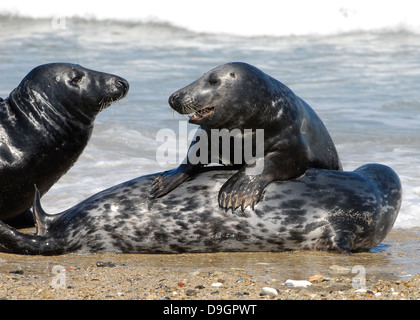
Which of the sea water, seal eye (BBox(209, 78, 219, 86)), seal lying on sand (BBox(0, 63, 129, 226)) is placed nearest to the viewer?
seal eye (BBox(209, 78, 219, 86))

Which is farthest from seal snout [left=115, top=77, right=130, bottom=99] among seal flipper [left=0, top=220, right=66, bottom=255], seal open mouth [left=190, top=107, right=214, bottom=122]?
seal flipper [left=0, top=220, right=66, bottom=255]

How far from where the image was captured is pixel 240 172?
5.74m

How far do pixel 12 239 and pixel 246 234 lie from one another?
5.42 feet

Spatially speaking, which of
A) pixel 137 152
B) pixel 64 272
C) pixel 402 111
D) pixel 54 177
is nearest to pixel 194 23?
pixel 402 111

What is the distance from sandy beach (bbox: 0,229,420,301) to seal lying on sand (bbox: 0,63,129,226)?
1.06m

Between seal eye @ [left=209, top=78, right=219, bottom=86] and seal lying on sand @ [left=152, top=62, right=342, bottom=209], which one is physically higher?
seal eye @ [left=209, top=78, right=219, bottom=86]

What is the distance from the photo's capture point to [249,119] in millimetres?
5715

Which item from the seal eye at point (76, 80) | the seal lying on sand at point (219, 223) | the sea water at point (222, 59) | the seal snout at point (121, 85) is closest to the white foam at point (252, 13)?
the sea water at point (222, 59)

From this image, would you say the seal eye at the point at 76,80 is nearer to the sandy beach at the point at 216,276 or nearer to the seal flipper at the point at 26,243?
the seal flipper at the point at 26,243

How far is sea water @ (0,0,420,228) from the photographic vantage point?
920cm

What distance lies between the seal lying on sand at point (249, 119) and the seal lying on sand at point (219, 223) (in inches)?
4.5

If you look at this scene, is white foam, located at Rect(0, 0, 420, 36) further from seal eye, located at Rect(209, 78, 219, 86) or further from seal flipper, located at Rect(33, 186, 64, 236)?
seal flipper, located at Rect(33, 186, 64, 236)

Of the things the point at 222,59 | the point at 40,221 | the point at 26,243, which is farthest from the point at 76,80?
the point at 222,59

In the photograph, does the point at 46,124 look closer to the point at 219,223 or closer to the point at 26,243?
the point at 26,243
